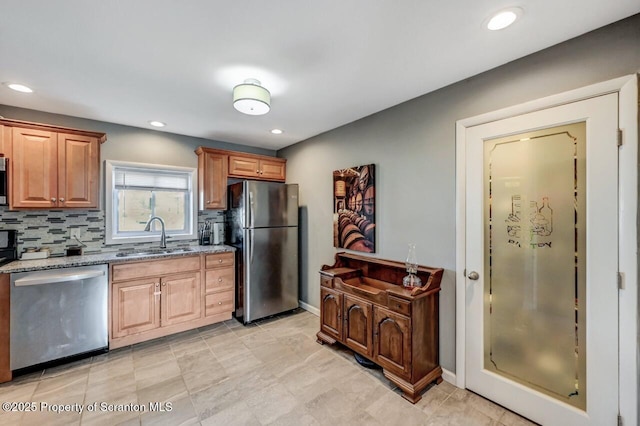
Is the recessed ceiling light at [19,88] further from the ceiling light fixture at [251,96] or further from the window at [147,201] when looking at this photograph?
the ceiling light fixture at [251,96]

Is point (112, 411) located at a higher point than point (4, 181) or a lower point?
lower

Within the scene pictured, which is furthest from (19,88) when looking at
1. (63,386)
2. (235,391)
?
(235,391)

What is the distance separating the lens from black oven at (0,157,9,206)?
248 cm

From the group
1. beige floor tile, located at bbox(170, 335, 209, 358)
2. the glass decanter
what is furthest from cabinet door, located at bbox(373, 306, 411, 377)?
beige floor tile, located at bbox(170, 335, 209, 358)

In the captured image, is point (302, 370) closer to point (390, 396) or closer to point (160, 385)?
point (390, 396)

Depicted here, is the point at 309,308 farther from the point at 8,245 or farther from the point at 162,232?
the point at 8,245

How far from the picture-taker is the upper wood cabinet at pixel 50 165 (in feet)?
8.39

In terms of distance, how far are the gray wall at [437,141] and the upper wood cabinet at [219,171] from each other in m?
1.11

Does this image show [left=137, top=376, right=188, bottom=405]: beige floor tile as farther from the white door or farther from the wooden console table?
the white door

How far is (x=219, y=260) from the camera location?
3.46 meters

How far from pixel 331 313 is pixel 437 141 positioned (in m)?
1.99

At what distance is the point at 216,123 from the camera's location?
3254 millimetres

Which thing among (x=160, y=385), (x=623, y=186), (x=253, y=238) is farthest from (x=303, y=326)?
(x=623, y=186)

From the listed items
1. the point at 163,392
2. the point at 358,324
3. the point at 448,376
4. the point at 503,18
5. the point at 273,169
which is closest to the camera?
the point at 503,18
